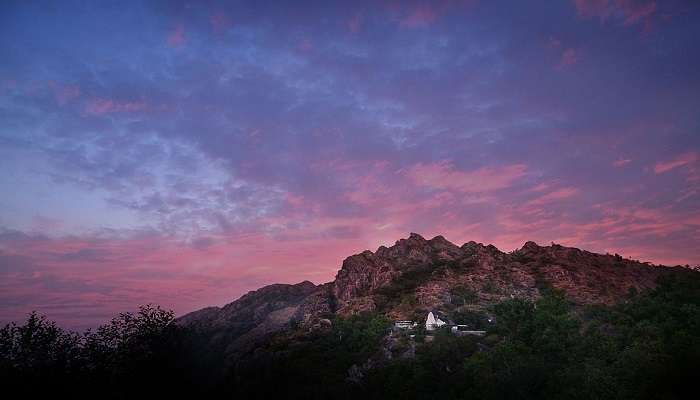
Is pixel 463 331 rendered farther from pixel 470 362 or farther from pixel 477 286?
pixel 477 286

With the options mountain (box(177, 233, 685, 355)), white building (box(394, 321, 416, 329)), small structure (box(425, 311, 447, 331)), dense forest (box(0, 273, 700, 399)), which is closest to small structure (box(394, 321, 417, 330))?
white building (box(394, 321, 416, 329))

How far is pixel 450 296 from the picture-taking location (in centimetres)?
15900

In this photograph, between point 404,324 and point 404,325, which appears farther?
point 404,324

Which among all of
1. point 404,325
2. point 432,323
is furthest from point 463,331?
point 404,325

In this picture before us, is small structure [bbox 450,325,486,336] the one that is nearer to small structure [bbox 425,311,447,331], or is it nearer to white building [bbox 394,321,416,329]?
small structure [bbox 425,311,447,331]

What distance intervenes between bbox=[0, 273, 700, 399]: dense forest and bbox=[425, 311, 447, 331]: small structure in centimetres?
2472

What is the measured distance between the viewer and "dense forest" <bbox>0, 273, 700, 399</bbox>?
43094 mm

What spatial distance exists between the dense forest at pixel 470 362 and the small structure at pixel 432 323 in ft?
81.1

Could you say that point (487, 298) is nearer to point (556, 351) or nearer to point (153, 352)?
point (556, 351)

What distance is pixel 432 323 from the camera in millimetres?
125875

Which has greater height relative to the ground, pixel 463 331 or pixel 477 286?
pixel 477 286

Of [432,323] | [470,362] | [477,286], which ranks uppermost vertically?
[477,286]

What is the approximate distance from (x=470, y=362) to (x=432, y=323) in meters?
58.2

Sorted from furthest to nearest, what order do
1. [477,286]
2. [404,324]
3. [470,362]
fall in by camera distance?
[477,286], [404,324], [470,362]
